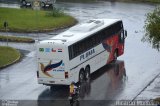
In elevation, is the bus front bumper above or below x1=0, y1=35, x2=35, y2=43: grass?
above

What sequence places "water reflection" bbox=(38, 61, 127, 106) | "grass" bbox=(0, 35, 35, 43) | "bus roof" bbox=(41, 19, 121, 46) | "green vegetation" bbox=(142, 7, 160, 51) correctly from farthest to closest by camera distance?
"grass" bbox=(0, 35, 35, 43), "bus roof" bbox=(41, 19, 121, 46), "water reflection" bbox=(38, 61, 127, 106), "green vegetation" bbox=(142, 7, 160, 51)

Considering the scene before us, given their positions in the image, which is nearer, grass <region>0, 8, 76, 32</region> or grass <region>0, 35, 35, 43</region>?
grass <region>0, 35, 35, 43</region>

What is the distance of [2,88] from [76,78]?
4852 mm

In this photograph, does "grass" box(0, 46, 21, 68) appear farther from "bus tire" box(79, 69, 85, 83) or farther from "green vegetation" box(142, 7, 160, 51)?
"green vegetation" box(142, 7, 160, 51)

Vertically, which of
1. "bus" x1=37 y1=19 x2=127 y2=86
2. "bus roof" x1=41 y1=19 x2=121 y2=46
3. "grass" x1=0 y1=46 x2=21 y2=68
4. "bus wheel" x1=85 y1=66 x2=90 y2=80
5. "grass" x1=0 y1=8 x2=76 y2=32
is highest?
"bus roof" x1=41 y1=19 x2=121 y2=46

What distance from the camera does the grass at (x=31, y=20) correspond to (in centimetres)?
5053

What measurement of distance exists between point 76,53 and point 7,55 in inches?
382

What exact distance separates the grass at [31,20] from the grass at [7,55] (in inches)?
317

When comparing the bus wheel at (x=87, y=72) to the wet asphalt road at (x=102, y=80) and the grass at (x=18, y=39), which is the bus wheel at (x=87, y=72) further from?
the grass at (x=18, y=39)

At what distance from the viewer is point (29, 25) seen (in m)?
51.3

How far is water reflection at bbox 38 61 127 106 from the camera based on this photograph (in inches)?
1182

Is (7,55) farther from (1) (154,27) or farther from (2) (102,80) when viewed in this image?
(1) (154,27)

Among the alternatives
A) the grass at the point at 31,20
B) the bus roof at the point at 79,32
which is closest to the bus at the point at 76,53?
the bus roof at the point at 79,32

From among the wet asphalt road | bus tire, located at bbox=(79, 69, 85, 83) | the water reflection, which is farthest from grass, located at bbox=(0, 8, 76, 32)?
bus tire, located at bbox=(79, 69, 85, 83)
